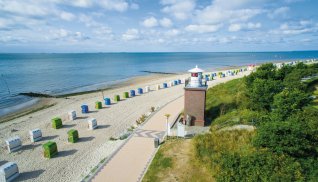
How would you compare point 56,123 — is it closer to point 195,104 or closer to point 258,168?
point 195,104

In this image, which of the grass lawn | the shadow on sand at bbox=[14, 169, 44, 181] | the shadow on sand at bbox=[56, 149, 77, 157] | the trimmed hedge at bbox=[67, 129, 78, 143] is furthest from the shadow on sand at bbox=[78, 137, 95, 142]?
the grass lawn

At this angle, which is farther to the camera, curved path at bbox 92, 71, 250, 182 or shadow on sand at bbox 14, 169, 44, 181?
shadow on sand at bbox 14, 169, 44, 181

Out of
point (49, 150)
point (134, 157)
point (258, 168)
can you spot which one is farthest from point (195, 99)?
point (49, 150)

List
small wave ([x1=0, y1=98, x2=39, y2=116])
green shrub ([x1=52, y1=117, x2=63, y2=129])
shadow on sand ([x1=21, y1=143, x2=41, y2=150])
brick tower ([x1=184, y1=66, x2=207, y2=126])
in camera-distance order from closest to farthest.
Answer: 1. brick tower ([x1=184, y1=66, x2=207, y2=126])
2. shadow on sand ([x1=21, y1=143, x2=41, y2=150])
3. green shrub ([x1=52, y1=117, x2=63, y2=129])
4. small wave ([x1=0, y1=98, x2=39, y2=116])

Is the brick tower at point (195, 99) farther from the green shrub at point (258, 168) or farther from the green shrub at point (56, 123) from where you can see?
the green shrub at point (56, 123)

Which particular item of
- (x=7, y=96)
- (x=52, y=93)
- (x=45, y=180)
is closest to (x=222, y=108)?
(x=45, y=180)

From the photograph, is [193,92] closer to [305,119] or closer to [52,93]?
[305,119]

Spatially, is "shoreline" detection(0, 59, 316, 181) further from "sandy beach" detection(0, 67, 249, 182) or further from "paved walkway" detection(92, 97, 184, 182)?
"paved walkway" detection(92, 97, 184, 182)

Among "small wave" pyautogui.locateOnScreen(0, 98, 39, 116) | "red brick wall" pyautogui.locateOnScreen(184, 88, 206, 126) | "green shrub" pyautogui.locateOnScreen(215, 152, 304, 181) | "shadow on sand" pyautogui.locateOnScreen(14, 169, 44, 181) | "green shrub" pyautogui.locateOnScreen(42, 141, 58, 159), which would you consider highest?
"red brick wall" pyautogui.locateOnScreen(184, 88, 206, 126)
